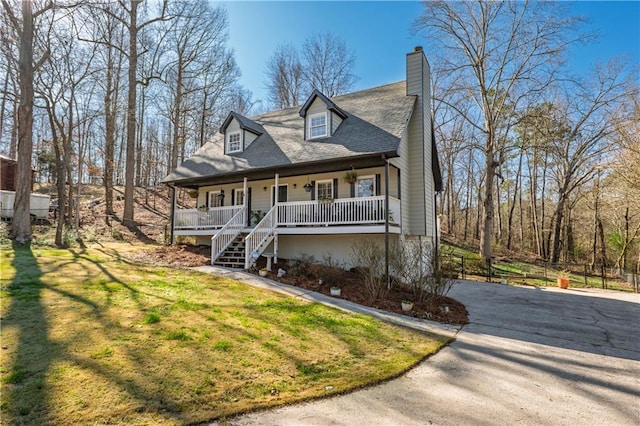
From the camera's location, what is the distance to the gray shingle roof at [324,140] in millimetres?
11703

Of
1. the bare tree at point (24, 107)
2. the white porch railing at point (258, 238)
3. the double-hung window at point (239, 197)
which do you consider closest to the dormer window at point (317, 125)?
the white porch railing at point (258, 238)

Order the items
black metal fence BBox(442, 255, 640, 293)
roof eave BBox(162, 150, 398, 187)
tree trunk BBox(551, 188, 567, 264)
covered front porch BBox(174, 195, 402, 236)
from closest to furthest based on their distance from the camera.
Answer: covered front porch BBox(174, 195, 402, 236) → roof eave BBox(162, 150, 398, 187) → black metal fence BBox(442, 255, 640, 293) → tree trunk BBox(551, 188, 567, 264)

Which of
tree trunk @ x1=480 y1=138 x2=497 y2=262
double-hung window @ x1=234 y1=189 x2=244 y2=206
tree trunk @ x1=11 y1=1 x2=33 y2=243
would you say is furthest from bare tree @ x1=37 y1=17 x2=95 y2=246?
tree trunk @ x1=480 y1=138 x2=497 y2=262

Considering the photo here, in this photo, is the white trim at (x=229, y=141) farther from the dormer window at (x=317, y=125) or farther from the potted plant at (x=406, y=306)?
the potted plant at (x=406, y=306)

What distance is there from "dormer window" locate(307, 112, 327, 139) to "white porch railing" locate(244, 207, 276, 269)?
150 inches

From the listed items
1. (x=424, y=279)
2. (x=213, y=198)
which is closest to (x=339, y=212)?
(x=424, y=279)

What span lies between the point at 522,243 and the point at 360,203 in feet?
84.0

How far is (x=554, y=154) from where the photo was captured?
25562 mm

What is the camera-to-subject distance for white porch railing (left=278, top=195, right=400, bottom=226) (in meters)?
11.0

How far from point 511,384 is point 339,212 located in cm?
769

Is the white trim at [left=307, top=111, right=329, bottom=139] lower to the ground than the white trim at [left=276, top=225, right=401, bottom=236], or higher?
higher

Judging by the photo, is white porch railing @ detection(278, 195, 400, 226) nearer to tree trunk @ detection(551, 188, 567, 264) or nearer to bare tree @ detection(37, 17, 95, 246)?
bare tree @ detection(37, 17, 95, 246)

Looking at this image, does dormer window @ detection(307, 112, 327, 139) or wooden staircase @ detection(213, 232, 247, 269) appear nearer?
wooden staircase @ detection(213, 232, 247, 269)

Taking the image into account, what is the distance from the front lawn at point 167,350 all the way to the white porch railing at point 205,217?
6.09m
